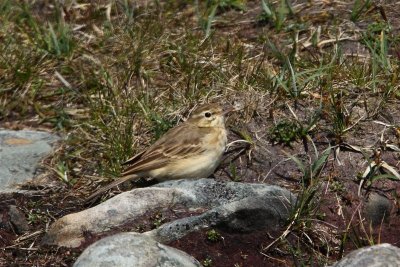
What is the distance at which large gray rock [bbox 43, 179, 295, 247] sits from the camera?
26.5 feet

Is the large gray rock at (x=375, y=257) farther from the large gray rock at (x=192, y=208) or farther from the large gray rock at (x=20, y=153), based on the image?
the large gray rock at (x=20, y=153)

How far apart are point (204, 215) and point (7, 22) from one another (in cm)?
523

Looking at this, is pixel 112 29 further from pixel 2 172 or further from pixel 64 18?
pixel 2 172

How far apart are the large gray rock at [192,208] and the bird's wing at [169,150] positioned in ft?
2.15

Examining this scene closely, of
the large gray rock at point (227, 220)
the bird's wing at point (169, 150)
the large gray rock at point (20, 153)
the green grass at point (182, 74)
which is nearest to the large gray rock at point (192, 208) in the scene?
the large gray rock at point (227, 220)

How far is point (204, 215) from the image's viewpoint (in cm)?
809

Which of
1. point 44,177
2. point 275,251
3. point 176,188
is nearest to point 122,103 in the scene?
point 44,177

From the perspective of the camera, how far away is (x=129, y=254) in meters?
7.02

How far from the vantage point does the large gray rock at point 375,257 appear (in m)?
6.70

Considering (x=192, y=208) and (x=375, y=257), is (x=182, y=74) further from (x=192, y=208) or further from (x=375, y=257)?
(x=375, y=257)

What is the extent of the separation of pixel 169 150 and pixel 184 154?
0.48 feet

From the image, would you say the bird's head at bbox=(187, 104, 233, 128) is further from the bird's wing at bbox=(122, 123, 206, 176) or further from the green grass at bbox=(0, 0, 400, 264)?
the green grass at bbox=(0, 0, 400, 264)

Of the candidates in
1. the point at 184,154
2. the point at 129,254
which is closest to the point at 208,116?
the point at 184,154

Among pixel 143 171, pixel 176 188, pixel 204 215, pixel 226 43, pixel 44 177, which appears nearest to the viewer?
pixel 204 215
